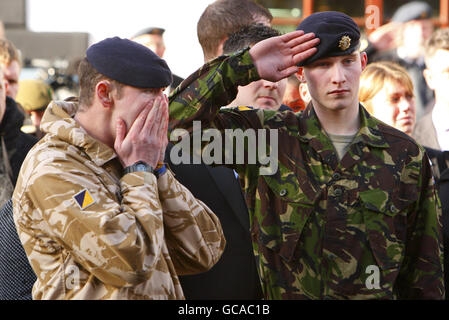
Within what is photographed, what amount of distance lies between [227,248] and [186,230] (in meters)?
0.71

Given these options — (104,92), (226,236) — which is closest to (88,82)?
(104,92)

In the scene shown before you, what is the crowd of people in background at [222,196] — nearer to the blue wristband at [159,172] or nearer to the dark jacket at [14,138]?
the blue wristband at [159,172]

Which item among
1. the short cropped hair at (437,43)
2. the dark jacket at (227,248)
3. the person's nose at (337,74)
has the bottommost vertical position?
the dark jacket at (227,248)

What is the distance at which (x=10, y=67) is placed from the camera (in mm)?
5293

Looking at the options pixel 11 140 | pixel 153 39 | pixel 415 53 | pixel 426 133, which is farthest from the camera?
pixel 415 53

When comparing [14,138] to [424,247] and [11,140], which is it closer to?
[11,140]

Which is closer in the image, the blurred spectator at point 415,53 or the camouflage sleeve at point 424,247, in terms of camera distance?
the camouflage sleeve at point 424,247

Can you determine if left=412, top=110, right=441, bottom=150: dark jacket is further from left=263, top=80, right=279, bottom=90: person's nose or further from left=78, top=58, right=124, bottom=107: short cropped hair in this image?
left=78, top=58, right=124, bottom=107: short cropped hair

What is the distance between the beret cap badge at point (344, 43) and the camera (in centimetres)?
287

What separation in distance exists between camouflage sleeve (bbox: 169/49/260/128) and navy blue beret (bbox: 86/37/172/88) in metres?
0.33

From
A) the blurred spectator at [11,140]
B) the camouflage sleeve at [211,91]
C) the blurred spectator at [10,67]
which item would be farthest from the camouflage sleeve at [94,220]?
the blurred spectator at [10,67]

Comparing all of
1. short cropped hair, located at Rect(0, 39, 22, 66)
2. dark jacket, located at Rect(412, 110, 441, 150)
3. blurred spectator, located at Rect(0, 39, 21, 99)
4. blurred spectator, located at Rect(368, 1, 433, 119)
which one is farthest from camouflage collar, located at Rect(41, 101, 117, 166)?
blurred spectator, located at Rect(368, 1, 433, 119)

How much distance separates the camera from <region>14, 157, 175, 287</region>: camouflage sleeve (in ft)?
7.42
